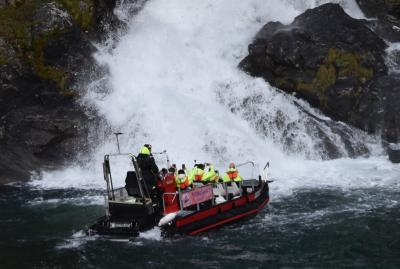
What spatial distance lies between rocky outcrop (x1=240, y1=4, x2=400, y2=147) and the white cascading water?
1.38 metres

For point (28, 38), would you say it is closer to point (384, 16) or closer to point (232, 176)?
point (232, 176)

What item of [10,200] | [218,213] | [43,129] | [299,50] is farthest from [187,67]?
[218,213]

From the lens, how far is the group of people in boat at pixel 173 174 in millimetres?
19047

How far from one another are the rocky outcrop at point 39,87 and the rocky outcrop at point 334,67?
12.4m

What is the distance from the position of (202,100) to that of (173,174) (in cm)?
1549

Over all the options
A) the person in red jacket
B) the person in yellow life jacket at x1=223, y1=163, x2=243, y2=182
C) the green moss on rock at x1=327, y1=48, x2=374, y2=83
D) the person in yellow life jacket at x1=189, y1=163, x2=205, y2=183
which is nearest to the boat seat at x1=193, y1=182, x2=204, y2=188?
the person in yellow life jacket at x1=189, y1=163, x2=205, y2=183

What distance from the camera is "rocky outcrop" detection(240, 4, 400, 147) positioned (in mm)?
33188

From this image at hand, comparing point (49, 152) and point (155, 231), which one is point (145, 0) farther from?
point (155, 231)

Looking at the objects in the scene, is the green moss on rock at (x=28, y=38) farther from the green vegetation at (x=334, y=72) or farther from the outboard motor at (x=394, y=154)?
the outboard motor at (x=394, y=154)

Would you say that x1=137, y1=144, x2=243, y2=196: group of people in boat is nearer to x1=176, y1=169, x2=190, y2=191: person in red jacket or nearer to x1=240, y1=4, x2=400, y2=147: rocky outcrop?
x1=176, y1=169, x2=190, y2=191: person in red jacket

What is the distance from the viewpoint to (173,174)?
63.0ft

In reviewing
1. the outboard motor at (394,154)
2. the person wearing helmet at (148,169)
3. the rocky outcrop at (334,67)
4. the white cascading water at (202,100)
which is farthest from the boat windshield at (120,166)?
the outboard motor at (394,154)

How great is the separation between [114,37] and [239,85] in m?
10.7

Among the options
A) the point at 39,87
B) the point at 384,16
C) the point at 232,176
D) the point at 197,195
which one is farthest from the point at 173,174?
the point at 384,16
